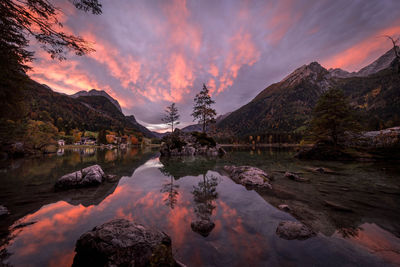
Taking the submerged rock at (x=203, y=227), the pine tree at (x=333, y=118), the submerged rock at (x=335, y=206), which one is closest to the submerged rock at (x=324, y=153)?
the pine tree at (x=333, y=118)

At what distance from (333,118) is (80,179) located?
26941mm

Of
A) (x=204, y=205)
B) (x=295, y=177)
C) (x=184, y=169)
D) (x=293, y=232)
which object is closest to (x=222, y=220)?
(x=204, y=205)

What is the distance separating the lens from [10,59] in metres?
8.99

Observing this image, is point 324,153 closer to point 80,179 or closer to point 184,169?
point 184,169

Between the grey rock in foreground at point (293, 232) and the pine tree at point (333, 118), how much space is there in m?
21.0

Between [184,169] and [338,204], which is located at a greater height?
[338,204]

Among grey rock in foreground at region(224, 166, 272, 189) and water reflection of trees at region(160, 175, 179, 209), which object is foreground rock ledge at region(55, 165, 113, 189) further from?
grey rock in foreground at region(224, 166, 272, 189)

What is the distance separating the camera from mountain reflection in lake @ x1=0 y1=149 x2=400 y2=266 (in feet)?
9.54

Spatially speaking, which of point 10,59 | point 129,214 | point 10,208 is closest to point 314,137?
point 129,214

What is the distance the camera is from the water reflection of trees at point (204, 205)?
3.95m

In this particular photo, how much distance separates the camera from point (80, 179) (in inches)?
332

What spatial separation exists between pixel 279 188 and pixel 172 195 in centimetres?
567

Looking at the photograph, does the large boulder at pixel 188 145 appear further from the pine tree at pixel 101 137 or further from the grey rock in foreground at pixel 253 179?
the pine tree at pixel 101 137

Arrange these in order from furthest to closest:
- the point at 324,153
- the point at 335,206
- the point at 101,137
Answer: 1. the point at 101,137
2. the point at 324,153
3. the point at 335,206
